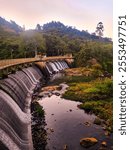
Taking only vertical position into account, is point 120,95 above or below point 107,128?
above

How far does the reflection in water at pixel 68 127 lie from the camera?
25719mm

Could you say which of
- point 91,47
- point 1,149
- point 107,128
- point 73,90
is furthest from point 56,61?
point 1,149

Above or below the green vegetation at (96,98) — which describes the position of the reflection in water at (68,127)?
below

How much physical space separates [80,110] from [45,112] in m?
4.99

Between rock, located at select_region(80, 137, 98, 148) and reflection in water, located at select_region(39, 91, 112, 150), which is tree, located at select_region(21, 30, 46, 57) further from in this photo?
rock, located at select_region(80, 137, 98, 148)

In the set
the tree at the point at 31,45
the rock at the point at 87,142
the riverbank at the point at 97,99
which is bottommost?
the rock at the point at 87,142

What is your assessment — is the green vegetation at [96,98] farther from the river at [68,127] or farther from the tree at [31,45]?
the tree at [31,45]

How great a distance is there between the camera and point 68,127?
3030 centimetres

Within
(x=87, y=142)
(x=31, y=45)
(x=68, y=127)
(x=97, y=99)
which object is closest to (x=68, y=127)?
(x=68, y=127)

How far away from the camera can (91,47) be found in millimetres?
101688

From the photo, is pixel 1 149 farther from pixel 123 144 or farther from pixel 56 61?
pixel 56 61

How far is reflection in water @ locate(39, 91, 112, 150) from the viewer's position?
2572 cm

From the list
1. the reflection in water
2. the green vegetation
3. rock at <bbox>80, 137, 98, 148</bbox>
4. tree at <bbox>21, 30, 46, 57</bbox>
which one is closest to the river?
the reflection in water

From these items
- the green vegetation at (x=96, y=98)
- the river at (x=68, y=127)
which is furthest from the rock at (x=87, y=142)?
the green vegetation at (x=96, y=98)
